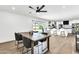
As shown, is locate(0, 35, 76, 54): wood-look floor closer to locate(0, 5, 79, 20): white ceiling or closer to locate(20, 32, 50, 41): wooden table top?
locate(20, 32, 50, 41): wooden table top

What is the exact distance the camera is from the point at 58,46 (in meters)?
1.56

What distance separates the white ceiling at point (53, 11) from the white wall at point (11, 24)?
0.29 feet

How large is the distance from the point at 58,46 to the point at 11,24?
951 mm

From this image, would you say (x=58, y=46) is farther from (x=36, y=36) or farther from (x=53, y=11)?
(x=53, y=11)

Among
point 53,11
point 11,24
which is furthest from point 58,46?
point 11,24

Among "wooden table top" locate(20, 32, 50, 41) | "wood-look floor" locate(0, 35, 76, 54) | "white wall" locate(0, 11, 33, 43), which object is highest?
"white wall" locate(0, 11, 33, 43)

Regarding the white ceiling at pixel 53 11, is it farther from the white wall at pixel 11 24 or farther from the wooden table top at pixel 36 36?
the wooden table top at pixel 36 36

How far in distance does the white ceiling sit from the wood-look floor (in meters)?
0.39

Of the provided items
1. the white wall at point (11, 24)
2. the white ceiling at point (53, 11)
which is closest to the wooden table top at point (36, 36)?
the white wall at point (11, 24)

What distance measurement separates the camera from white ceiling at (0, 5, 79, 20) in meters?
1.36

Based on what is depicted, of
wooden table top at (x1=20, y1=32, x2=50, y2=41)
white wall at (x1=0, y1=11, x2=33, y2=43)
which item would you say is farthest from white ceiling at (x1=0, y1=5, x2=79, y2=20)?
wooden table top at (x1=20, y1=32, x2=50, y2=41)

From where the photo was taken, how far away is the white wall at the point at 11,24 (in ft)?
4.48

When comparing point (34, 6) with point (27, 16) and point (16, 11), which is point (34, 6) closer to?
point (27, 16)
